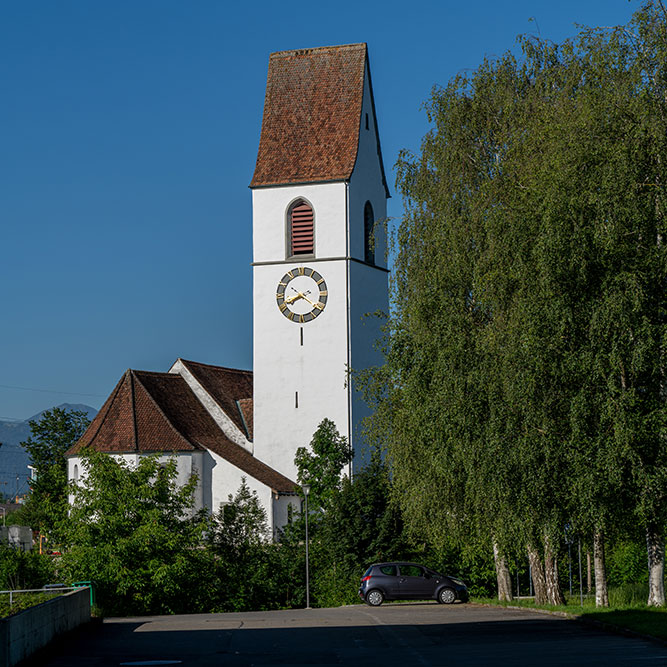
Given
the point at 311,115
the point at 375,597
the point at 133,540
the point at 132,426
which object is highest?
the point at 311,115

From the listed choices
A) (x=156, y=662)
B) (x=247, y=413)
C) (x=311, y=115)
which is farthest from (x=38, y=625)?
(x=247, y=413)

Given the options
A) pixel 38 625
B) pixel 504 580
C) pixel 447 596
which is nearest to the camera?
pixel 38 625

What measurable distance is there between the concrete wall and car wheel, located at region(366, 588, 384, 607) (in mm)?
13618

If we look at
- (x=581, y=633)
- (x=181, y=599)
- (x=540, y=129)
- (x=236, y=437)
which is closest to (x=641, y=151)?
(x=540, y=129)

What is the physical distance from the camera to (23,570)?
152ft

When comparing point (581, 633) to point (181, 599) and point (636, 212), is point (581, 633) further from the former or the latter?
point (181, 599)

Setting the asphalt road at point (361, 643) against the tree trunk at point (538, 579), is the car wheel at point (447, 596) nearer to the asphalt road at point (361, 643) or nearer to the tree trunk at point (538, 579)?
the tree trunk at point (538, 579)

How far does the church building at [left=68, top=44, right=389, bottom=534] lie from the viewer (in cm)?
5847

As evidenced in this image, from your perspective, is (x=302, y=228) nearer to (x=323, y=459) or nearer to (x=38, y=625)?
(x=323, y=459)

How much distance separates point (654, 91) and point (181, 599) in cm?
2651

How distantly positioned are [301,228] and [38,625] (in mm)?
42115

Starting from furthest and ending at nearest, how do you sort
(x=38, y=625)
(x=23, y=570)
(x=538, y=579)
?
(x=23, y=570)
(x=538, y=579)
(x=38, y=625)

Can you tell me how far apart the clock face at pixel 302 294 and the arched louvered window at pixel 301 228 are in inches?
40.1

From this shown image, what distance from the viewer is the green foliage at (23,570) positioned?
150 ft
